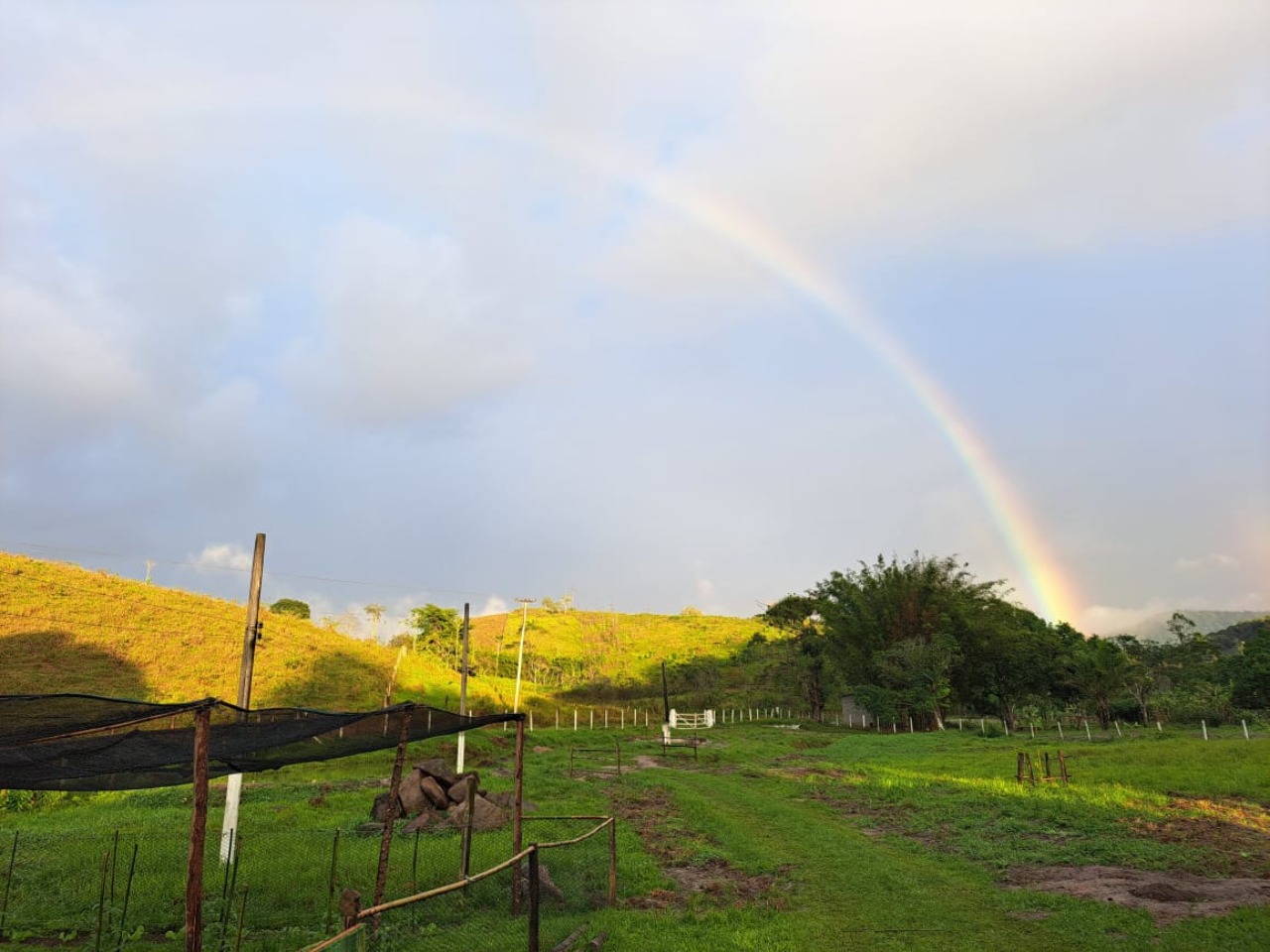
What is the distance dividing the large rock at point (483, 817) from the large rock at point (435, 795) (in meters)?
1.34

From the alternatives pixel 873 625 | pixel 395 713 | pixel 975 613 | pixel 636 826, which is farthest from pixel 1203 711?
pixel 395 713

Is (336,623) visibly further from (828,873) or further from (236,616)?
(828,873)

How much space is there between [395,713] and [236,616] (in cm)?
5567

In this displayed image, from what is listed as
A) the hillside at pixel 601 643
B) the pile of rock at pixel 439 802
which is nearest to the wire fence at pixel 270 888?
the pile of rock at pixel 439 802

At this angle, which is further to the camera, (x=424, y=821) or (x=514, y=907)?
(x=424, y=821)

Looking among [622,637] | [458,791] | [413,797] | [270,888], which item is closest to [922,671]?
[458,791]

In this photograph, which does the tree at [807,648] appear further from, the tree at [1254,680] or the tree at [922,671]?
the tree at [1254,680]

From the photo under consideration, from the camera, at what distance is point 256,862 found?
14.8m

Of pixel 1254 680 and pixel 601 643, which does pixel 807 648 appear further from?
pixel 601 643

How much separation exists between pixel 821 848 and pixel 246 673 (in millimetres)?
14753

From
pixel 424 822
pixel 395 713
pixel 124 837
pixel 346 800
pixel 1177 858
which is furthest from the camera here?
pixel 346 800

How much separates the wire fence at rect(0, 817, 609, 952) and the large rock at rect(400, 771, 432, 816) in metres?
2.35

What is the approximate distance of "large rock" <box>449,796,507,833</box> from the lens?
18797 mm

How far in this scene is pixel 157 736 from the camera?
9.86 meters
